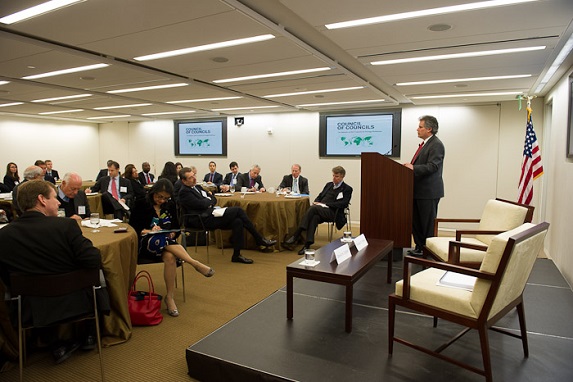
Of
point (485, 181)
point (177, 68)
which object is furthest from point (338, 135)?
point (177, 68)

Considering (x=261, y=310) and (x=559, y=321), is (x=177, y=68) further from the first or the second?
(x=559, y=321)

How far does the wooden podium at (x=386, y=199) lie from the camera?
4.27 metres

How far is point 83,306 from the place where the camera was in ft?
7.68

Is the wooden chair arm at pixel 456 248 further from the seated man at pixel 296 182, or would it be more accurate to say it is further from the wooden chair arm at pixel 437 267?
the seated man at pixel 296 182

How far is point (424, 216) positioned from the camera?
450 cm

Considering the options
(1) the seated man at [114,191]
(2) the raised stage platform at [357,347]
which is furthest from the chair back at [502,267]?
(1) the seated man at [114,191]

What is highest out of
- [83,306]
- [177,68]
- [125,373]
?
[177,68]

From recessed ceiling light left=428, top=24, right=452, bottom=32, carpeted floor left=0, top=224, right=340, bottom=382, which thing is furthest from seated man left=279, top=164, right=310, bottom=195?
recessed ceiling light left=428, top=24, right=452, bottom=32

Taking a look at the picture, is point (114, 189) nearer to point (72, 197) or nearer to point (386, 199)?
point (72, 197)

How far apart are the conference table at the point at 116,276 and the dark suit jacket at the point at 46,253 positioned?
0.39m

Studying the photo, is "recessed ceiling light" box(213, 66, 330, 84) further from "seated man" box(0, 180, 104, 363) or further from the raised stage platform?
"seated man" box(0, 180, 104, 363)

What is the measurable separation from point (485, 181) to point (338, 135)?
323 cm

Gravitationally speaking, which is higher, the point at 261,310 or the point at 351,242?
the point at 351,242

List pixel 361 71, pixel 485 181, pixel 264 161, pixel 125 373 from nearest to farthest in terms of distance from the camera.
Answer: pixel 125 373 → pixel 361 71 → pixel 485 181 → pixel 264 161
